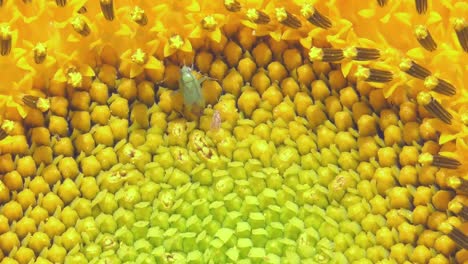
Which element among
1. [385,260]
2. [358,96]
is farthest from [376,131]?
[385,260]

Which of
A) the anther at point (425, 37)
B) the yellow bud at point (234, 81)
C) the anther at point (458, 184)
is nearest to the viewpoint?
the anther at point (458, 184)

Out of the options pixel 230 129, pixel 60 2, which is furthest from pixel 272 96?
pixel 60 2

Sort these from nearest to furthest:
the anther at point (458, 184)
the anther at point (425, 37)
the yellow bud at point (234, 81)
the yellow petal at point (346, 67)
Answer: the anther at point (458, 184)
the anther at point (425, 37)
the yellow petal at point (346, 67)
the yellow bud at point (234, 81)

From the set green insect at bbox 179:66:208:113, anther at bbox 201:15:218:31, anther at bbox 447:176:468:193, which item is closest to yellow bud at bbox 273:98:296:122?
green insect at bbox 179:66:208:113

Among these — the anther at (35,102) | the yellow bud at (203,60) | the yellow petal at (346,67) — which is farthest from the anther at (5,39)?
the yellow petal at (346,67)

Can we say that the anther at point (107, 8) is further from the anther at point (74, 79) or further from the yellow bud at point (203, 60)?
the yellow bud at point (203, 60)

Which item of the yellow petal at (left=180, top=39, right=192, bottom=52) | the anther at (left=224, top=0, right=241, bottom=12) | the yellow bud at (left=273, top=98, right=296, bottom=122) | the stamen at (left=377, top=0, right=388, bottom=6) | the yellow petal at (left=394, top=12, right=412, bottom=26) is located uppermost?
the stamen at (left=377, top=0, right=388, bottom=6)

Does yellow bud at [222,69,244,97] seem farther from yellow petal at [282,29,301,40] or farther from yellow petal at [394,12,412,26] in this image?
yellow petal at [394,12,412,26]
